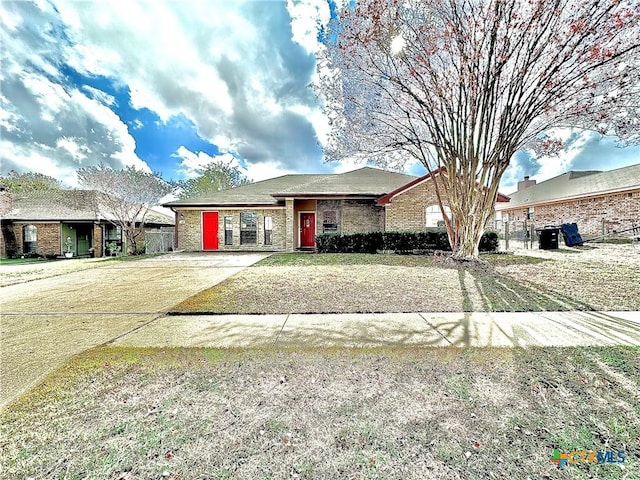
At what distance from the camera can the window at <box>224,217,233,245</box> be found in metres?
16.7

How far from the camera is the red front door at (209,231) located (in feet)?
54.7

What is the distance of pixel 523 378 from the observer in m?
2.65

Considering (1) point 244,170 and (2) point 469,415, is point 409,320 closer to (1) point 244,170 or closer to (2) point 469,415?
(2) point 469,415

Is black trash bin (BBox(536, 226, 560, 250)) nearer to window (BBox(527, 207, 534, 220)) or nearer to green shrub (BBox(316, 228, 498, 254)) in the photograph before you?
green shrub (BBox(316, 228, 498, 254))

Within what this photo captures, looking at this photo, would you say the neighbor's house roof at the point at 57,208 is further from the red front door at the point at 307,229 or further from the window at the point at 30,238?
the red front door at the point at 307,229

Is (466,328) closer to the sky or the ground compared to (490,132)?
closer to the ground

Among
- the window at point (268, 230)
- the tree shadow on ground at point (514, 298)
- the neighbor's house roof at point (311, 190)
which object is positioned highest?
the neighbor's house roof at point (311, 190)

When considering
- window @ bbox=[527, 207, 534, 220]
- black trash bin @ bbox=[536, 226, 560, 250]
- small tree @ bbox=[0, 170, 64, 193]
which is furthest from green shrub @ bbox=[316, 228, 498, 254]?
small tree @ bbox=[0, 170, 64, 193]

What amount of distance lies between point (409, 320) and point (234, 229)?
13.9 m

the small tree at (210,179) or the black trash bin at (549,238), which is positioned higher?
the small tree at (210,179)

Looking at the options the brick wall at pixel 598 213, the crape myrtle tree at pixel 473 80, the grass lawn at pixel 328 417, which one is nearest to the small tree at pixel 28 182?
the crape myrtle tree at pixel 473 80

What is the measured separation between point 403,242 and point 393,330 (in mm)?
9460

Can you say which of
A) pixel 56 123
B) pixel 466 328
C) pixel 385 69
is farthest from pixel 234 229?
pixel 466 328

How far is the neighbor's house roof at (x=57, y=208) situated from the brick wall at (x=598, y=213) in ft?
96.0
